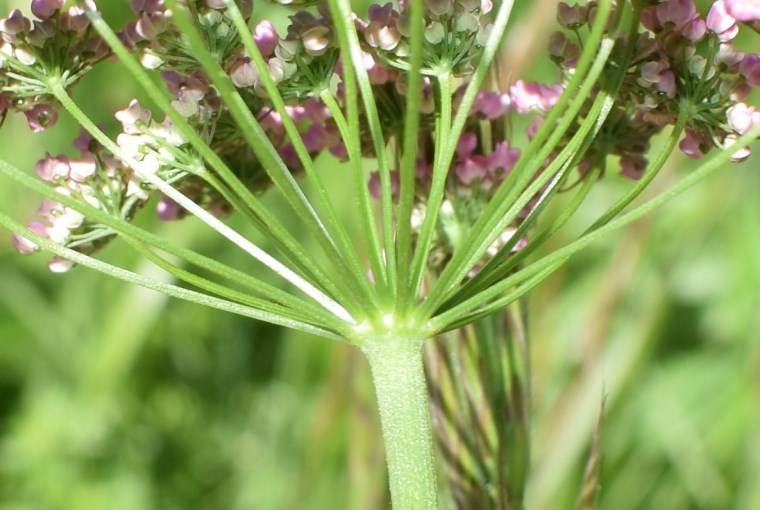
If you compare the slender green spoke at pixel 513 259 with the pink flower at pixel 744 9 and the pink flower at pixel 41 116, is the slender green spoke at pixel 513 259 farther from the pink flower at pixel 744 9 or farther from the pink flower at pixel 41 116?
the pink flower at pixel 41 116

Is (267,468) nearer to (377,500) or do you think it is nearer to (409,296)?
(377,500)

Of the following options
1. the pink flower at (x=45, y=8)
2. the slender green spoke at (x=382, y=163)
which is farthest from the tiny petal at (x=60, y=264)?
the slender green spoke at (x=382, y=163)

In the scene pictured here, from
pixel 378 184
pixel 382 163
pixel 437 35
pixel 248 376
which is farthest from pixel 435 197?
pixel 248 376

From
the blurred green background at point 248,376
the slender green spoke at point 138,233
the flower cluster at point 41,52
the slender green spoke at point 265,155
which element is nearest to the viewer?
the slender green spoke at point 265,155

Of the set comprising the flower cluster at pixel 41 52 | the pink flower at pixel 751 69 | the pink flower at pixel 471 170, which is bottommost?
the pink flower at pixel 751 69

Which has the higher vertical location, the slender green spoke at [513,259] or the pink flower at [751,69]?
the pink flower at [751,69]

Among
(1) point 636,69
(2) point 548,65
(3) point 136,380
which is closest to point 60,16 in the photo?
(1) point 636,69
